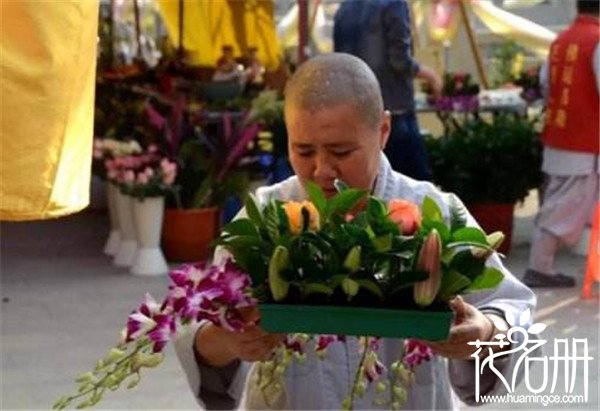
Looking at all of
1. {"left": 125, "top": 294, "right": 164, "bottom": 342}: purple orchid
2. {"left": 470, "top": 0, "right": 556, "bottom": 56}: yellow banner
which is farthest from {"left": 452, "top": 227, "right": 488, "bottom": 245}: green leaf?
{"left": 470, "top": 0, "right": 556, "bottom": 56}: yellow banner

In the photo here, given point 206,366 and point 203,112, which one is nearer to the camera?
point 206,366

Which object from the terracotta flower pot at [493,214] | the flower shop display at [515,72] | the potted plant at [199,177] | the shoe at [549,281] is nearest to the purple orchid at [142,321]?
the shoe at [549,281]

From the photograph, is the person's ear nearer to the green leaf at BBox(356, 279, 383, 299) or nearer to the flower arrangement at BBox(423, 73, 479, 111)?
the green leaf at BBox(356, 279, 383, 299)

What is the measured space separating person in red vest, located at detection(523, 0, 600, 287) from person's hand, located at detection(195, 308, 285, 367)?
5183mm

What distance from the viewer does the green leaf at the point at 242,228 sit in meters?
2.05

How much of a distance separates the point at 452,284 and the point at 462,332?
0.13m

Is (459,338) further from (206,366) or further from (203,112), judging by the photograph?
(203,112)

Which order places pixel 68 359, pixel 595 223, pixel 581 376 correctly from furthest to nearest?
pixel 595 223 → pixel 68 359 → pixel 581 376

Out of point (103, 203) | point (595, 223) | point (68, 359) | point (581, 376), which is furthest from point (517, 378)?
point (103, 203)

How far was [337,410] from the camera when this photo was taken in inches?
95.6

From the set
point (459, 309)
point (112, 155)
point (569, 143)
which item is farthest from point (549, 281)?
point (459, 309)

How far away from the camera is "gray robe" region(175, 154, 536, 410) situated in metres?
2.37

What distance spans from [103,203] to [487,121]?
10.0 ft

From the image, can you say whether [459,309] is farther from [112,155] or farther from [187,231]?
[187,231]
